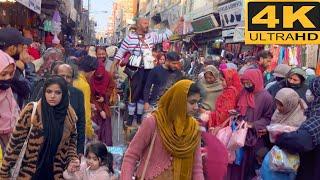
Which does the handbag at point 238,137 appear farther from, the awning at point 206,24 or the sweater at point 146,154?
the awning at point 206,24

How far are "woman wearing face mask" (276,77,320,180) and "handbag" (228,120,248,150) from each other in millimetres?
1686

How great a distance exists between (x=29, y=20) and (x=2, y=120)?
16.0 meters

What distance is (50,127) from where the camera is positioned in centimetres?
505

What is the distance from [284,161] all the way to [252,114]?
2.36m

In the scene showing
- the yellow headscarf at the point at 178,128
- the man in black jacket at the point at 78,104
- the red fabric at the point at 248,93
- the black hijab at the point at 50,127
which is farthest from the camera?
the red fabric at the point at 248,93

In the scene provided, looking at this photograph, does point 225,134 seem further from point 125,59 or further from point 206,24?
point 206,24

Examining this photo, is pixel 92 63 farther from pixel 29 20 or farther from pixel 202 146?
pixel 29 20

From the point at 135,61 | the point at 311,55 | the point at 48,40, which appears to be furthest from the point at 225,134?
the point at 48,40

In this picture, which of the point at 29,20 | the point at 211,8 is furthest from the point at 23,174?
the point at 211,8

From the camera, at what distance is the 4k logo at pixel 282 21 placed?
6.95 m

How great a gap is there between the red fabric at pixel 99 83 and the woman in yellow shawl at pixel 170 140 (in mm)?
5209

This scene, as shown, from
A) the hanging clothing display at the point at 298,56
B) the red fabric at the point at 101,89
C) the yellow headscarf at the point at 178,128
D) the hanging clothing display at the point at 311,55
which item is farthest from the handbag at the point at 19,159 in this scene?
the hanging clothing display at the point at 311,55

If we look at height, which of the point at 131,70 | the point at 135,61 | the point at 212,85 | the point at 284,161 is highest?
the point at 135,61

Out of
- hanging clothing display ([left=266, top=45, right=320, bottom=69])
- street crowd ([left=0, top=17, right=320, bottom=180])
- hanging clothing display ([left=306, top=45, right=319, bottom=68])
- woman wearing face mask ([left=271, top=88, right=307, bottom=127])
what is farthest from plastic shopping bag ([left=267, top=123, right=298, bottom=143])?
hanging clothing display ([left=306, top=45, right=319, bottom=68])
